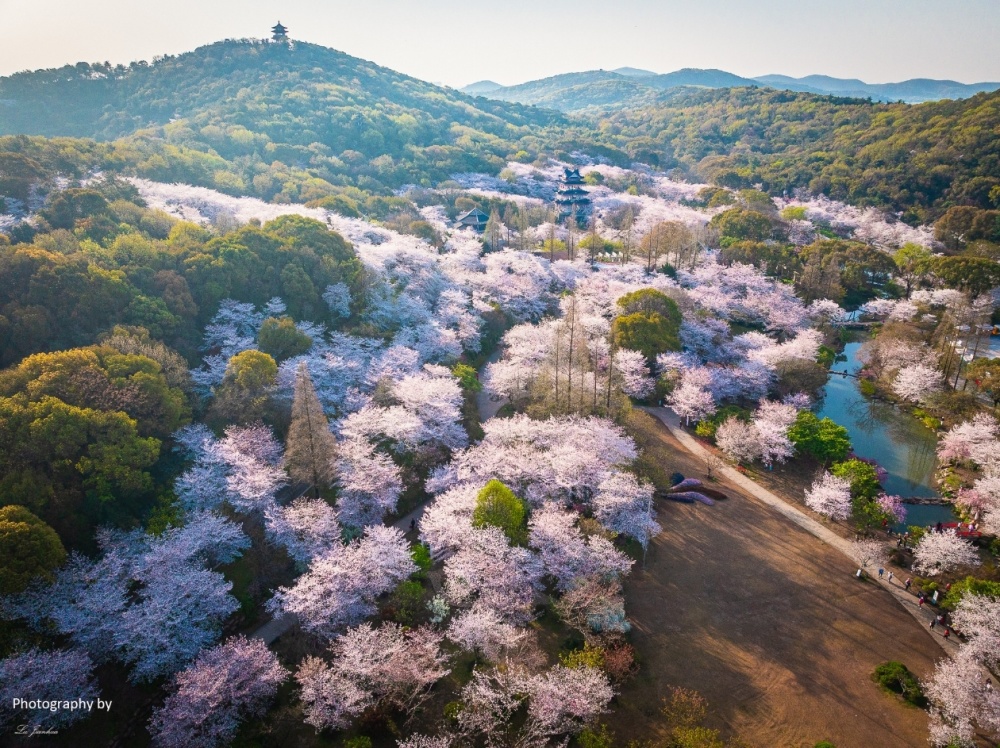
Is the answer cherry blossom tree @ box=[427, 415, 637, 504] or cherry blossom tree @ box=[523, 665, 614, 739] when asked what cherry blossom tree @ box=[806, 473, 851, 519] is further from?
cherry blossom tree @ box=[523, 665, 614, 739]

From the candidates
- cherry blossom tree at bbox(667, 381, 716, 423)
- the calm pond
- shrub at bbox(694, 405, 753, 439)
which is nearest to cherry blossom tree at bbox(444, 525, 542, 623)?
shrub at bbox(694, 405, 753, 439)

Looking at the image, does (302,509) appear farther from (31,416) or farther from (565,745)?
Result: (565,745)

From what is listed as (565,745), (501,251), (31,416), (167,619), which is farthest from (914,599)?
(501,251)

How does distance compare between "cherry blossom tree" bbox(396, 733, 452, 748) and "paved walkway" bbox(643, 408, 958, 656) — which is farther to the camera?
"paved walkway" bbox(643, 408, 958, 656)

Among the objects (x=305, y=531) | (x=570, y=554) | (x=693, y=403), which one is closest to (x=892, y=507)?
(x=693, y=403)

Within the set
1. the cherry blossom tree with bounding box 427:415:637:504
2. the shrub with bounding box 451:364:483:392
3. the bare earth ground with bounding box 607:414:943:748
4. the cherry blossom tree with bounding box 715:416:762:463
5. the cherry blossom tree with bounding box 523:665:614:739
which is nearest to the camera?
the cherry blossom tree with bounding box 523:665:614:739

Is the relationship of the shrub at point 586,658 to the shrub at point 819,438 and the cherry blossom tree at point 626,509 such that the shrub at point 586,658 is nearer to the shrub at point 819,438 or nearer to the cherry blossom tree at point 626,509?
the cherry blossom tree at point 626,509

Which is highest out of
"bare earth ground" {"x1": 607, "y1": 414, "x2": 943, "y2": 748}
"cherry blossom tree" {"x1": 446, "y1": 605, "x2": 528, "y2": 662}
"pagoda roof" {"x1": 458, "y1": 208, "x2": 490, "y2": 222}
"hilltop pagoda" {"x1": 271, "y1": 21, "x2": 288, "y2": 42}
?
"hilltop pagoda" {"x1": 271, "y1": 21, "x2": 288, "y2": 42}
